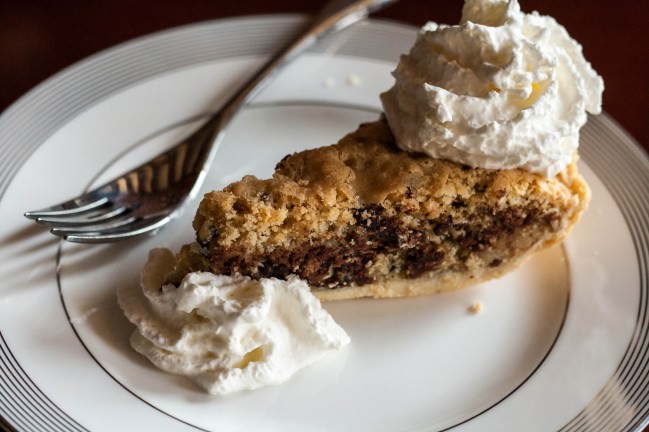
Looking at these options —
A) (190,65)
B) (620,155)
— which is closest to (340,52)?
(190,65)

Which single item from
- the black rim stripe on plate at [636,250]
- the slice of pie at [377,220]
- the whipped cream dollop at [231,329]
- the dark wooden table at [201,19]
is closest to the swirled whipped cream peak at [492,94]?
the slice of pie at [377,220]

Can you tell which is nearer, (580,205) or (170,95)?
(580,205)

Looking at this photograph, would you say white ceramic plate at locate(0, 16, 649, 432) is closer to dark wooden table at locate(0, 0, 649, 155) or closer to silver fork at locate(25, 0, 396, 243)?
silver fork at locate(25, 0, 396, 243)

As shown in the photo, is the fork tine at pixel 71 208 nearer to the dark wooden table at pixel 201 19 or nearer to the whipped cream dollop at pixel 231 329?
the whipped cream dollop at pixel 231 329

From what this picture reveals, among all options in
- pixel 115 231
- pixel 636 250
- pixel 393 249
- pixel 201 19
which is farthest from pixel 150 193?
pixel 636 250

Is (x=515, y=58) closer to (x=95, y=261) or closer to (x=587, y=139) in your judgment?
(x=587, y=139)

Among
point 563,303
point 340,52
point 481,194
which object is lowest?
point 563,303
